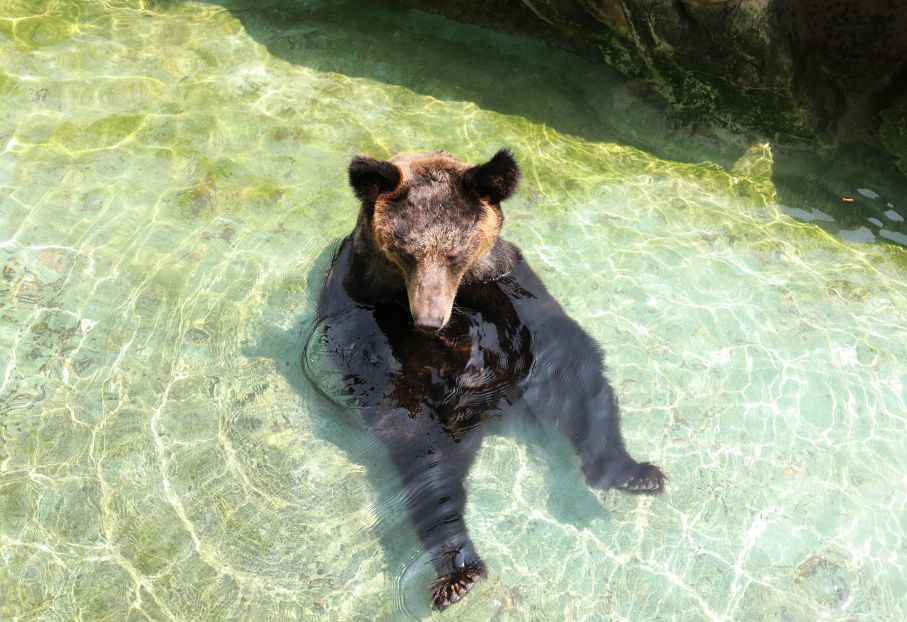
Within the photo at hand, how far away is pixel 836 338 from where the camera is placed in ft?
19.7

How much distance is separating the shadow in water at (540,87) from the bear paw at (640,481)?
137 inches

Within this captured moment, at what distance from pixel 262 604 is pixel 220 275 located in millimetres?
2741

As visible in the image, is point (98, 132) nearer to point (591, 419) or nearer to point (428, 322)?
point (428, 322)

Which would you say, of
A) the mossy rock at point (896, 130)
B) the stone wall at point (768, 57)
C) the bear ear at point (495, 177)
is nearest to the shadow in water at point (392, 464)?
the bear ear at point (495, 177)

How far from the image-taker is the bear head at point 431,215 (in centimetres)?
416

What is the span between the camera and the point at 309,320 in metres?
5.78

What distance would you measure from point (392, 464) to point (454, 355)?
902mm

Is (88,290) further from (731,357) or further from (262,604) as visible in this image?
(731,357)

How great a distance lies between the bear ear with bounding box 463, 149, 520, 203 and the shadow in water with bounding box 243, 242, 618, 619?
172cm

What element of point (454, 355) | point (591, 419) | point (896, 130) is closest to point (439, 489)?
point (454, 355)

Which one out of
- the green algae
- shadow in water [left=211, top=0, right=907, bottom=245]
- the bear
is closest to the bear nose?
the bear

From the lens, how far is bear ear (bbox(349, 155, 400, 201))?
165 inches

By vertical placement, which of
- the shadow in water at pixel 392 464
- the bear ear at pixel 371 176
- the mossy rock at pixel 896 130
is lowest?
the shadow in water at pixel 392 464

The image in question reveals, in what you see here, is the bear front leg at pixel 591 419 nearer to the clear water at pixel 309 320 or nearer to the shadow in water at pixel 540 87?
the clear water at pixel 309 320
